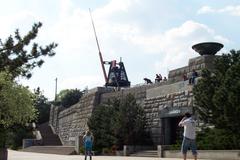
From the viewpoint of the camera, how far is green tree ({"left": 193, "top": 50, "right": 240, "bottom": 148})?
74.9 feet

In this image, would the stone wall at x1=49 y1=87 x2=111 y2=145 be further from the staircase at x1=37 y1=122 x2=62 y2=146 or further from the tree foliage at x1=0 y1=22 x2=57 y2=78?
the tree foliage at x1=0 y1=22 x2=57 y2=78

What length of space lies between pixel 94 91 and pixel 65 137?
12.4 metres

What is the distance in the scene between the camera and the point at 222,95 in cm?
2338

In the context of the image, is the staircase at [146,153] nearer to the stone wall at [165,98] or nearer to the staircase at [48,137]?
the stone wall at [165,98]

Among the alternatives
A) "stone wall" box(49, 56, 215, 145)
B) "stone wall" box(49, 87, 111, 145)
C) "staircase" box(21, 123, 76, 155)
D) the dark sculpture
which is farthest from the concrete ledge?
"stone wall" box(49, 87, 111, 145)

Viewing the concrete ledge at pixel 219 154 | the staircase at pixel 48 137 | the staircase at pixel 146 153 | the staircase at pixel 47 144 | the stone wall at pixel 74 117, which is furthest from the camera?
the staircase at pixel 48 137

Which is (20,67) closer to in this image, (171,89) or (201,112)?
(201,112)

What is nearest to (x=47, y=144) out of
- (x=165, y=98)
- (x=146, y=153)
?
(x=165, y=98)

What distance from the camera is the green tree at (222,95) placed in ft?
74.9

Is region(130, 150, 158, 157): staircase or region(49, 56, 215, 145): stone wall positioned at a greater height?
region(49, 56, 215, 145): stone wall

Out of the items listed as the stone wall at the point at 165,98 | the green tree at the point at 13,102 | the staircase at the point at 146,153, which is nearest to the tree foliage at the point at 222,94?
the stone wall at the point at 165,98

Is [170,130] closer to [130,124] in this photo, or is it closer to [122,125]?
[130,124]

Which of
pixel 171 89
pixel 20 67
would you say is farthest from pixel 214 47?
pixel 20 67

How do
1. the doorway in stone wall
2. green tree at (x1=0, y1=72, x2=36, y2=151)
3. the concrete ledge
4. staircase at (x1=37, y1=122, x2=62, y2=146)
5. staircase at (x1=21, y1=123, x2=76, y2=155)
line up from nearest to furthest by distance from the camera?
green tree at (x1=0, y1=72, x2=36, y2=151)
the concrete ledge
the doorway in stone wall
staircase at (x1=21, y1=123, x2=76, y2=155)
staircase at (x1=37, y1=122, x2=62, y2=146)
